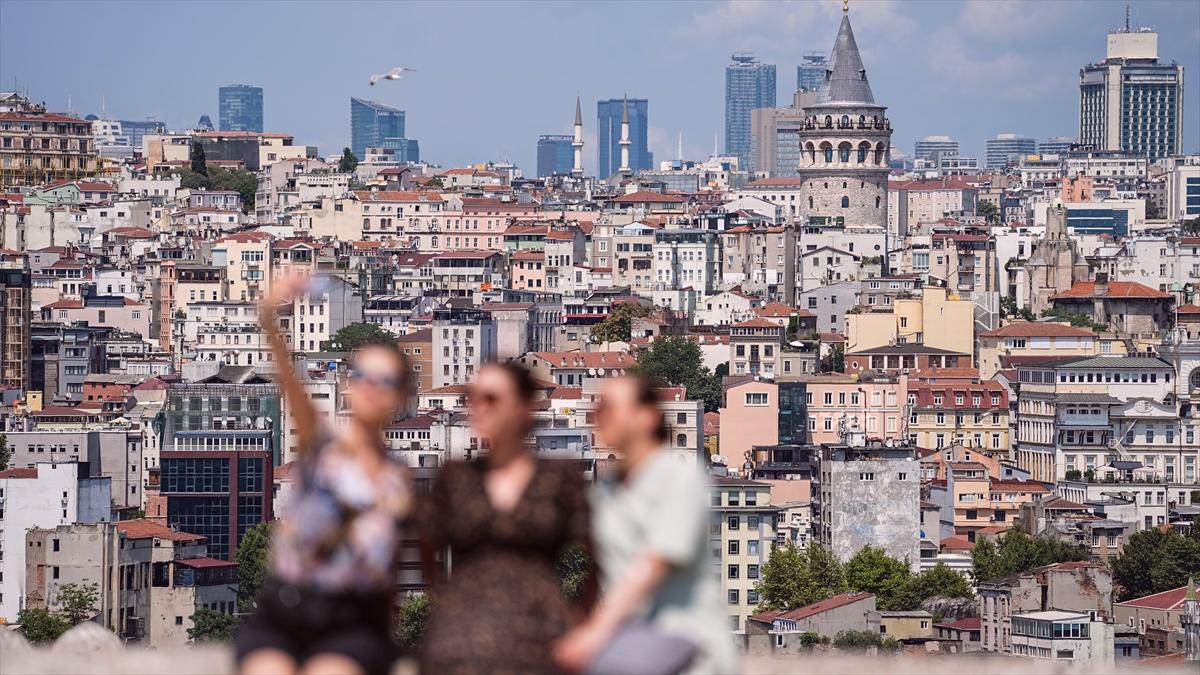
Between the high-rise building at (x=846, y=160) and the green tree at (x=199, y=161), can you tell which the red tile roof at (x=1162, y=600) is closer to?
the high-rise building at (x=846, y=160)

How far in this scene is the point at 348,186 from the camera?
339ft

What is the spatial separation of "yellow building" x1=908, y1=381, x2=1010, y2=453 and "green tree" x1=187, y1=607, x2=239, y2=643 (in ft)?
68.4

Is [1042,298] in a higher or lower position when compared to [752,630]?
higher

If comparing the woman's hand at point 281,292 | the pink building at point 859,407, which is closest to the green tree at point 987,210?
the pink building at point 859,407

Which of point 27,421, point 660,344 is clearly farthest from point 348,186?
point 27,421

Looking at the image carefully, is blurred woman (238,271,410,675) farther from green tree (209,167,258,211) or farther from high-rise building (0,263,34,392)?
green tree (209,167,258,211)

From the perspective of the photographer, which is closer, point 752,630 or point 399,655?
point 399,655

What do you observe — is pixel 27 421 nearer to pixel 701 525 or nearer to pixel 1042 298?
pixel 1042 298

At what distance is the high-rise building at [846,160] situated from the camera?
3364 inches

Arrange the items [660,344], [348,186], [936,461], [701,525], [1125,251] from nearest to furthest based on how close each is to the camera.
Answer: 1. [701,525]
2. [936,461]
3. [660,344]
4. [1125,251]
5. [348,186]

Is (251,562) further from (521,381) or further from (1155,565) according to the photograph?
(521,381)

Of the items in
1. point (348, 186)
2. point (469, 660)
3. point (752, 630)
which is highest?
point (348, 186)

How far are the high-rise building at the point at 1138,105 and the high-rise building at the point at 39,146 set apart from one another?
81435mm

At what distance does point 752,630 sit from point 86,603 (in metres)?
9.11
